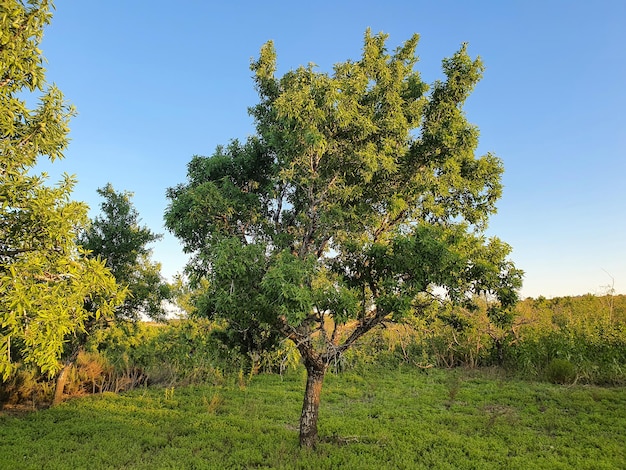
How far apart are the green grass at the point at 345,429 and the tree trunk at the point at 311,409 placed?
1.22 ft

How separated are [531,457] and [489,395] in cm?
776

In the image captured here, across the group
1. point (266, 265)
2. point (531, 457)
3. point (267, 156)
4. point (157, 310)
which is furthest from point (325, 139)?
point (157, 310)

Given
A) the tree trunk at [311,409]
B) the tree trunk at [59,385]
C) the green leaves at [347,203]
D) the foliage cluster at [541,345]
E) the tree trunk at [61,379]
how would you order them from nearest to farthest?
the green leaves at [347,203], the tree trunk at [311,409], the tree trunk at [61,379], the tree trunk at [59,385], the foliage cluster at [541,345]

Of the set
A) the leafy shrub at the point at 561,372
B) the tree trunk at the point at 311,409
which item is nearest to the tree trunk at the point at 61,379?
the tree trunk at the point at 311,409

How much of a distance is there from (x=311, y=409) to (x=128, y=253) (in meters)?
12.0

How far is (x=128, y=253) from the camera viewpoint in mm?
18188

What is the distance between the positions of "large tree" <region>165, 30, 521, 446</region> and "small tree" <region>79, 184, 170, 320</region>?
23.2 ft

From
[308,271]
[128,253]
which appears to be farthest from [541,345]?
[128,253]

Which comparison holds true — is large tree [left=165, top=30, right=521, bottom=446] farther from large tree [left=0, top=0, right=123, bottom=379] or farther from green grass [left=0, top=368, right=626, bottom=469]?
large tree [left=0, top=0, right=123, bottom=379]

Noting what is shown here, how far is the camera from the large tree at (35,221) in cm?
562

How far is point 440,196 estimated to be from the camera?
11.9 m

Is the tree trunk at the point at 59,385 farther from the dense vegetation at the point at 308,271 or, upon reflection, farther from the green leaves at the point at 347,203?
the green leaves at the point at 347,203

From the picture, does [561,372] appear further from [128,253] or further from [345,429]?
[128,253]

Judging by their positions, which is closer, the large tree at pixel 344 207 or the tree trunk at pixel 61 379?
the large tree at pixel 344 207
